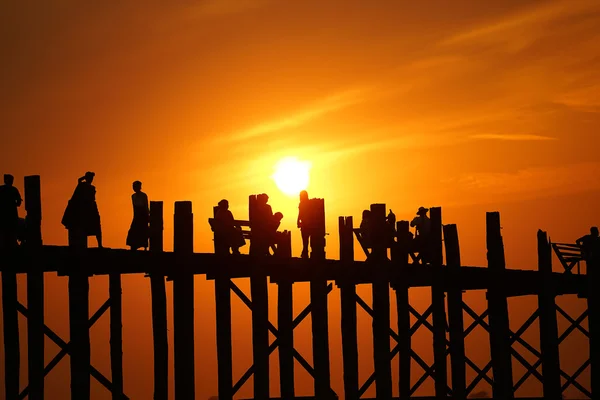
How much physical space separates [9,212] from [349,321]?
6640 mm

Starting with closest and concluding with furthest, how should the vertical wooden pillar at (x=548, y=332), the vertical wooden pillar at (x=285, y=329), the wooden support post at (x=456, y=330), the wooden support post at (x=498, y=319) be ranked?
1. the vertical wooden pillar at (x=285, y=329)
2. the wooden support post at (x=456, y=330)
3. the wooden support post at (x=498, y=319)
4. the vertical wooden pillar at (x=548, y=332)

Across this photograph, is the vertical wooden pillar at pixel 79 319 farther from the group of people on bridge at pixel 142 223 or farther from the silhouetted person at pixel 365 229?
the silhouetted person at pixel 365 229

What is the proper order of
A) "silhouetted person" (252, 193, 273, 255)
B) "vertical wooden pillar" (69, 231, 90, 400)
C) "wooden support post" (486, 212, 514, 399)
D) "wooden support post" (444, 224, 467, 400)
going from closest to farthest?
"vertical wooden pillar" (69, 231, 90, 400) < "silhouetted person" (252, 193, 273, 255) < "wooden support post" (444, 224, 467, 400) < "wooden support post" (486, 212, 514, 399)

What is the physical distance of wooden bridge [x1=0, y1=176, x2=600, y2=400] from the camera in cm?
1794

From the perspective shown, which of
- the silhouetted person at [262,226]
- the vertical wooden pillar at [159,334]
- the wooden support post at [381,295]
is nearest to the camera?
the vertical wooden pillar at [159,334]

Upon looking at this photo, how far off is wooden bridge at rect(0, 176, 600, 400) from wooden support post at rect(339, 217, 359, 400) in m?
0.02

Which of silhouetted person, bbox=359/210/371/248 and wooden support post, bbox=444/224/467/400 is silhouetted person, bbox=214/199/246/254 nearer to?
silhouetted person, bbox=359/210/371/248

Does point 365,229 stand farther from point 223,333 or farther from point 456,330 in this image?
point 223,333

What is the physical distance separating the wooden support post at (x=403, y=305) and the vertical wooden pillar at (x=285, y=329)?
2.23m

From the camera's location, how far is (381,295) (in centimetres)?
2027

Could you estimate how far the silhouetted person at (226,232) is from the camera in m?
18.9

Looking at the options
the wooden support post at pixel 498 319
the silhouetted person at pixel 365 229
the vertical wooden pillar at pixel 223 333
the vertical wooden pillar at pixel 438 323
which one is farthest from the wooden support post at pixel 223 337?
the wooden support post at pixel 498 319

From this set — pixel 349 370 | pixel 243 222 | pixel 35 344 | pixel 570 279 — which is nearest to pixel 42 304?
pixel 35 344

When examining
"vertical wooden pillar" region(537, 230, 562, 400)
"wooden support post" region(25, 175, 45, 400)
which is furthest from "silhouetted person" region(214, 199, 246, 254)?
"vertical wooden pillar" region(537, 230, 562, 400)
